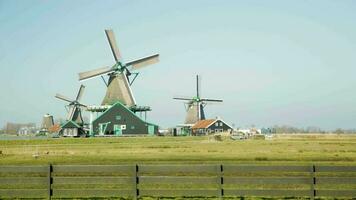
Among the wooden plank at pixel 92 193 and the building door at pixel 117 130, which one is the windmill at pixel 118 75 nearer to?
the building door at pixel 117 130

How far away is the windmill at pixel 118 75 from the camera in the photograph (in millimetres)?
98125

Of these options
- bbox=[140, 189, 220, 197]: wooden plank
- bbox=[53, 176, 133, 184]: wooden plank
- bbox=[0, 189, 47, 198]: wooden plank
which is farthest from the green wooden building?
bbox=[140, 189, 220, 197]: wooden plank

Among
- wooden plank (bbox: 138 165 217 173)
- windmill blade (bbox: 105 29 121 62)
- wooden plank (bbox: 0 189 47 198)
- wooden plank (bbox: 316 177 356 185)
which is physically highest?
windmill blade (bbox: 105 29 121 62)

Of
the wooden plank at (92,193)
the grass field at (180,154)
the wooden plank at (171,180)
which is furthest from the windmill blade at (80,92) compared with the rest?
the wooden plank at (171,180)

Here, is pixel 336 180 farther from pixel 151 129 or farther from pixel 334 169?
pixel 151 129

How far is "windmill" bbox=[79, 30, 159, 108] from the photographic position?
98.1 m

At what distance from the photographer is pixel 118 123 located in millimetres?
96312

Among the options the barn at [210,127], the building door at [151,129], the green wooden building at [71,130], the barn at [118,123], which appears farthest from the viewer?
the barn at [210,127]

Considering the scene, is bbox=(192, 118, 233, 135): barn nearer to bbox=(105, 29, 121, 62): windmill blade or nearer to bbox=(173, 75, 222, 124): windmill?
bbox=(173, 75, 222, 124): windmill

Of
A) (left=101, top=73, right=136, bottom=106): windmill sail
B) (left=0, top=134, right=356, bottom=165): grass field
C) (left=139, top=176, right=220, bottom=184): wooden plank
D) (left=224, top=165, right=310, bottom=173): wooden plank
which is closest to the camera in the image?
(left=224, top=165, right=310, bottom=173): wooden plank

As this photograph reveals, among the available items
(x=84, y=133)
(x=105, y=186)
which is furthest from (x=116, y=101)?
(x=105, y=186)

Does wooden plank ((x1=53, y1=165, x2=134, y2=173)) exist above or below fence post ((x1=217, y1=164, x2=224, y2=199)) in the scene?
above

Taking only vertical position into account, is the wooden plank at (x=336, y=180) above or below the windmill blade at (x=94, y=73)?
below

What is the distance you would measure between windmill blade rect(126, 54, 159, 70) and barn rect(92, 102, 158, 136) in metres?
9.26
